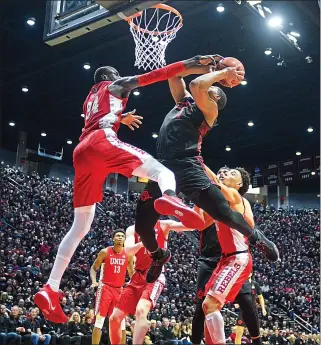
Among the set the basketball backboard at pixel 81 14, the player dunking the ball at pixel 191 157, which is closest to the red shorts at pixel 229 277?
the player dunking the ball at pixel 191 157

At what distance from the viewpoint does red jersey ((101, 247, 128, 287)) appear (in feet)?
24.9

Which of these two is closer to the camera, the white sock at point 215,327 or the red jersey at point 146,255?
the white sock at point 215,327

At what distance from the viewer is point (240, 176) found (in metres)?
5.54

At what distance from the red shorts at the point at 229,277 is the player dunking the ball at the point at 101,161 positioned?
122cm

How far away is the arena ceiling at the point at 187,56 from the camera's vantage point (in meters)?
13.8

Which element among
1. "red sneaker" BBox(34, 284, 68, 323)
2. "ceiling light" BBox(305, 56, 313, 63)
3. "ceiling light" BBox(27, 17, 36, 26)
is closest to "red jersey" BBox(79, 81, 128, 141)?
"red sneaker" BBox(34, 284, 68, 323)

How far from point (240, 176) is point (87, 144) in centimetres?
194

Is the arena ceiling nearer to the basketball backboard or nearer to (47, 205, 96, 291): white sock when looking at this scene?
the basketball backboard

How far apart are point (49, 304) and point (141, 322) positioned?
1.24m

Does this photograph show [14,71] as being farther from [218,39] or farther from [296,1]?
[296,1]

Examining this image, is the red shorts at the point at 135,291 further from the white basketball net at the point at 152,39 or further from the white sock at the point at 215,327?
the white basketball net at the point at 152,39

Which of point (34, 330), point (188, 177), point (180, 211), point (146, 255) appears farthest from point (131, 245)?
point (34, 330)

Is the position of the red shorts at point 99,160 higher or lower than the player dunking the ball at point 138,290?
higher

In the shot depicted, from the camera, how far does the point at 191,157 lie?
4.50 m
